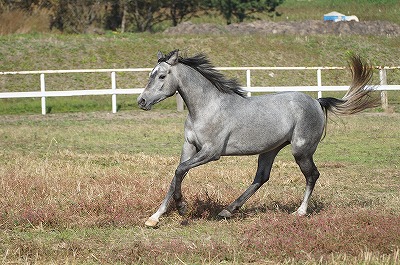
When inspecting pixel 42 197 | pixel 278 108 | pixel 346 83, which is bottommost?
pixel 346 83

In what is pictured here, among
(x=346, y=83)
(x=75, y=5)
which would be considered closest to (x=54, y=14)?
(x=75, y=5)

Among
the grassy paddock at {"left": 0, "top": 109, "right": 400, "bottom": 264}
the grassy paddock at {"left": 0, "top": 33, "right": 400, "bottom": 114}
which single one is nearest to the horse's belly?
the grassy paddock at {"left": 0, "top": 109, "right": 400, "bottom": 264}

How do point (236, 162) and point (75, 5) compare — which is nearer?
point (236, 162)

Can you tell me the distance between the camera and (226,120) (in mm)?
8758

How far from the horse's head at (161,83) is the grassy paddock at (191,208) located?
3.86 feet

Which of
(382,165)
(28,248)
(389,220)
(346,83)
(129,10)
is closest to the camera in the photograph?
(28,248)

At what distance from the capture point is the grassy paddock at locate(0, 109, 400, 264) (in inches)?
281

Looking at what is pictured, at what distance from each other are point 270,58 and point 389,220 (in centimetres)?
2703

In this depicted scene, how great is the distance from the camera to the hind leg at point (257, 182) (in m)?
8.85

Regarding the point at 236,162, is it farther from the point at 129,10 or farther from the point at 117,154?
the point at 129,10

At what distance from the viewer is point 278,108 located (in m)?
9.02

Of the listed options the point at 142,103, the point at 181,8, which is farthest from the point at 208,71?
the point at 181,8

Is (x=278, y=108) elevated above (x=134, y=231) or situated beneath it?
elevated above

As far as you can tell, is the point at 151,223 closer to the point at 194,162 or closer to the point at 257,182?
the point at 194,162
